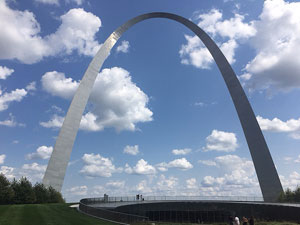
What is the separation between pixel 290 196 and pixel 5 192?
38.0 m

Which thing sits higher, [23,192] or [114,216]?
[23,192]

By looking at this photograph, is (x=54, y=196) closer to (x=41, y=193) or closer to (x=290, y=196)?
(x=41, y=193)

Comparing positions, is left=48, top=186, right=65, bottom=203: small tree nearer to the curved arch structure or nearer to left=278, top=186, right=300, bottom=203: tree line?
the curved arch structure

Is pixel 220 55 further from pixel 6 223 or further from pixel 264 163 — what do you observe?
pixel 6 223

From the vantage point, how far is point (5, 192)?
3428 cm

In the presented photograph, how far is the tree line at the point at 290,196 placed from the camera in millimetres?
35281

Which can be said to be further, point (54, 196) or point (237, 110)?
point (237, 110)

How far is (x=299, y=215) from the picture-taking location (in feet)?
75.0

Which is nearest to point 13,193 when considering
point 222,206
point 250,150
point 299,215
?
point 222,206

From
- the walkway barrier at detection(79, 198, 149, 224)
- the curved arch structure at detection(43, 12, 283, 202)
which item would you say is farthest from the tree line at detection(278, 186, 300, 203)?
the walkway barrier at detection(79, 198, 149, 224)

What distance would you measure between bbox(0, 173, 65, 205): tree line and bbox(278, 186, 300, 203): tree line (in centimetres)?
3313

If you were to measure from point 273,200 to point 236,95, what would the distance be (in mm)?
19096

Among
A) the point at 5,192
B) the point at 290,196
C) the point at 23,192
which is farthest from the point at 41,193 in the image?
the point at 290,196

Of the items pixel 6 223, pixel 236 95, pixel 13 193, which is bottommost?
pixel 6 223
